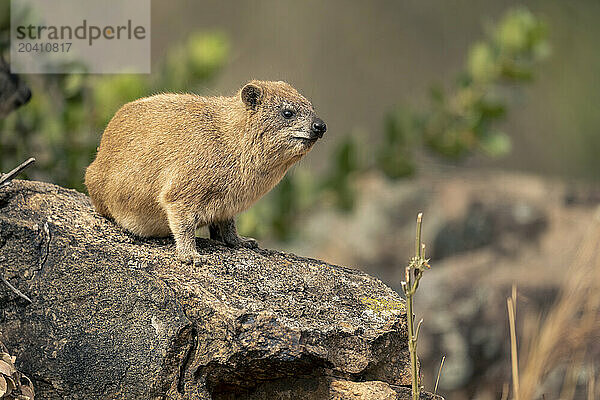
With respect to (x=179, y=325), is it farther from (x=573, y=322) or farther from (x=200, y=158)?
(x=573, y=322)

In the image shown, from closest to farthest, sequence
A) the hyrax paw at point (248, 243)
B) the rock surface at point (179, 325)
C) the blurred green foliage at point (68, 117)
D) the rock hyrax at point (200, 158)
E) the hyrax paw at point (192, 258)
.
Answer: the rock surface at point (179, 325) → the hyrax paw at point (192, 258) → the rock hyrax at point (200, 158) → the hyrax paw at point (248, 243) → the blurred green foliage at point (68, 117)

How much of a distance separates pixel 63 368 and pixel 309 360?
1.21 meters

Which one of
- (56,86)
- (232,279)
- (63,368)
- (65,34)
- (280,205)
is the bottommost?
(63,368)

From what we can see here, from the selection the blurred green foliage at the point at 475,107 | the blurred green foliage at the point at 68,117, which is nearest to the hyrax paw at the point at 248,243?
the blurred green foliage at the point at 68,117

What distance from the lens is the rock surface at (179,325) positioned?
3.79 m

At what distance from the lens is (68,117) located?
25.4 feet

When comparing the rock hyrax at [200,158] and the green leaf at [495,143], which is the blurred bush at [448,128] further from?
the rock hyrax at [200,158]

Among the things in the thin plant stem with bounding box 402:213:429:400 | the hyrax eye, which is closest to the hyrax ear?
the hyrax eye

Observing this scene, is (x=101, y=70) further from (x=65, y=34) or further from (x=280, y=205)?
(x=280, y=205)

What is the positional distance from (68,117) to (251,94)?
3.70 meters

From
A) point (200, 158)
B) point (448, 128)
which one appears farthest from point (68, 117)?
point (448, 128)

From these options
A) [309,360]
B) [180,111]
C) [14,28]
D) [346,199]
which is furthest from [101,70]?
[309,360]

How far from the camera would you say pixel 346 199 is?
28.7 ft

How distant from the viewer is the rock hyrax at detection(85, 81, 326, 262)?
179 inches
